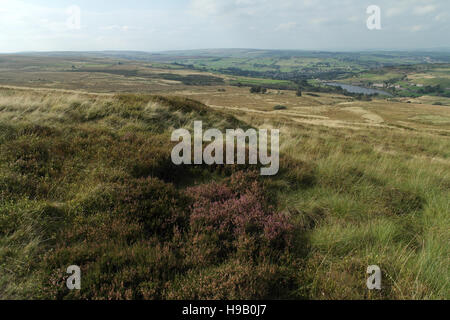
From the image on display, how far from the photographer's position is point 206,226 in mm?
3947

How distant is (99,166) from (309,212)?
4635mm

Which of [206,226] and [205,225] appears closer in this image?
[206,226]

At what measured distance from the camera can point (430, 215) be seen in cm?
478

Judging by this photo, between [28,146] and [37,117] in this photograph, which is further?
[37,117]

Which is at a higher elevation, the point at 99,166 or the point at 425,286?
the point at 99,166

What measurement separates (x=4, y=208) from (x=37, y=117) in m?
7.02

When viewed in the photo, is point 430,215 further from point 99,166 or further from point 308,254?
point 99,166

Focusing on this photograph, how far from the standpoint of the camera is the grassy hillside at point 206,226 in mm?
3004

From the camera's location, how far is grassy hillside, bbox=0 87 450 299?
300cm
